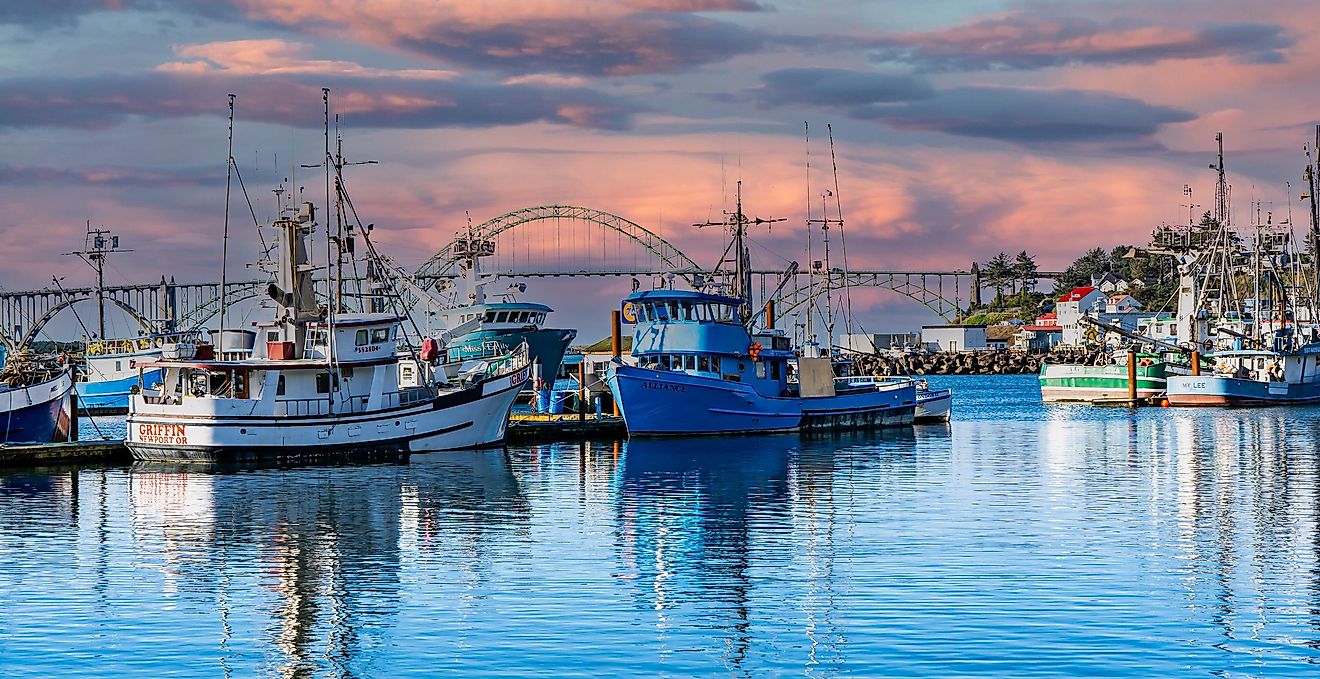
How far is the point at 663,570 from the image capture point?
3116 centimetres

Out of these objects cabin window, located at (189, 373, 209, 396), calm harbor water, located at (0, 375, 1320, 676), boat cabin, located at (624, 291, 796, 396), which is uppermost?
boat cabin, located at (624, 291, 796, 396)

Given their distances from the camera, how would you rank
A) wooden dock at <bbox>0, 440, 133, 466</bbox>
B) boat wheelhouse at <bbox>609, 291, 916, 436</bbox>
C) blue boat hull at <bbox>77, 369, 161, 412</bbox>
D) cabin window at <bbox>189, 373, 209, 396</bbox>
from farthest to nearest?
blue boat hull at <bbox>77, 369, 161, 412</bbox> < boat wheelhouse at <bbox>609, 291, 916, 436</bbox> < cabin window at <bbox>189, 373, 209, 396</bbox> < wooden dock at <bbox>0, 440, 133, 466</bbox>

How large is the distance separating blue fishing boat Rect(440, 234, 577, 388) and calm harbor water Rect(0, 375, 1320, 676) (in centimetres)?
4183

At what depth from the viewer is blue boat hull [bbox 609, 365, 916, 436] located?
66.8 metres

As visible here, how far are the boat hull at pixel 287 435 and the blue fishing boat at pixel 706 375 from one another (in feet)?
36.4

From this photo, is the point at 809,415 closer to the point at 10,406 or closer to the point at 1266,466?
the point at 1266,466

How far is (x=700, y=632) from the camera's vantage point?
25.2 metres

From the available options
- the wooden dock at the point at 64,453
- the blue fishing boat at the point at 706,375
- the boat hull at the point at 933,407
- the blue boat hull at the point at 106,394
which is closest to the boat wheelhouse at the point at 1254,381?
the boat hull at the point at 933,407

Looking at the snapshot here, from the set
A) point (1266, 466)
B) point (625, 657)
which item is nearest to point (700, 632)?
point (625, 657)

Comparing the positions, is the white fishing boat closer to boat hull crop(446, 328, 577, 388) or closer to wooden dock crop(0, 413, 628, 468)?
wooden dock crop(0, 413, 628, 468)

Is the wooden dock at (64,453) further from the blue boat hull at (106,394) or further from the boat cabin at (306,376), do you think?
the blue boat hull at (106,394)

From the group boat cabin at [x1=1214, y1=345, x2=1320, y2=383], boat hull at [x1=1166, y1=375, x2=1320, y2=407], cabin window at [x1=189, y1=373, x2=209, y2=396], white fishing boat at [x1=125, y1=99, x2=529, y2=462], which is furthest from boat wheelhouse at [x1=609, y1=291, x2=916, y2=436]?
boat cabin at [x1=1214, y1=345, x2=1320, y2=383]

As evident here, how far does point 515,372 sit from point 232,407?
37.1 feet

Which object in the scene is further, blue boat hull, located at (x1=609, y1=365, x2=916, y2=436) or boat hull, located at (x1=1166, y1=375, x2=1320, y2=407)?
boat hull, located at (x1=1166, y1=375, x2=1320, y2=407)
